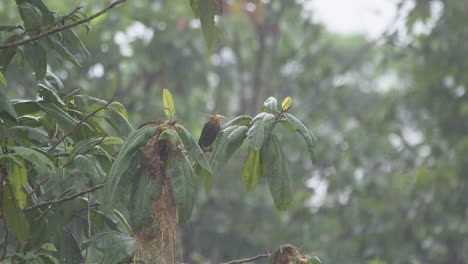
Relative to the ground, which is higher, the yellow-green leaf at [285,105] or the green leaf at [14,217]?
the yellow-green leaf at [285,105]

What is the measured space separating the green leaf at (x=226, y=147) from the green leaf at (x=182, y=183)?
12 cm

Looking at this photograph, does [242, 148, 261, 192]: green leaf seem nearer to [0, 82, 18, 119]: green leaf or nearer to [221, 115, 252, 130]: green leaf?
[221, 115, 252, 130]: green leaf

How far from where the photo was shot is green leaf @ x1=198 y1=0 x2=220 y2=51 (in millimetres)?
2795

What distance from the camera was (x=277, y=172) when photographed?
260 centimetres

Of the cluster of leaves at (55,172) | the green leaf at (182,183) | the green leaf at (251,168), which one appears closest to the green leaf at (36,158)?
the cluster of leaves at (55,172)

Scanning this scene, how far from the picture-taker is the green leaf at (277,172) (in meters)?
2.60

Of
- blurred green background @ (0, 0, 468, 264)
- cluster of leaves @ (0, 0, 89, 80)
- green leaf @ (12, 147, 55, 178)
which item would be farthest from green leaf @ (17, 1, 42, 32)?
blurred green background @ (0, 0, 468, 264)

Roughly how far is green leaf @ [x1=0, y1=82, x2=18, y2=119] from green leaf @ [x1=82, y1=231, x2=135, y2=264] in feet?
1.41

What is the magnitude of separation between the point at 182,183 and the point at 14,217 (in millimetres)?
481

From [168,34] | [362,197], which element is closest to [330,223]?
[362,197]

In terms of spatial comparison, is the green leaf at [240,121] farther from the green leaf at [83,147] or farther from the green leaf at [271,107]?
the green leaf at [83,147]

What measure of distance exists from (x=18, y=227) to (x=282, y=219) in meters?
5.84

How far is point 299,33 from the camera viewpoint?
8.83 meters

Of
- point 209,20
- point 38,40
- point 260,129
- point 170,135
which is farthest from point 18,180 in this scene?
point 209,20
